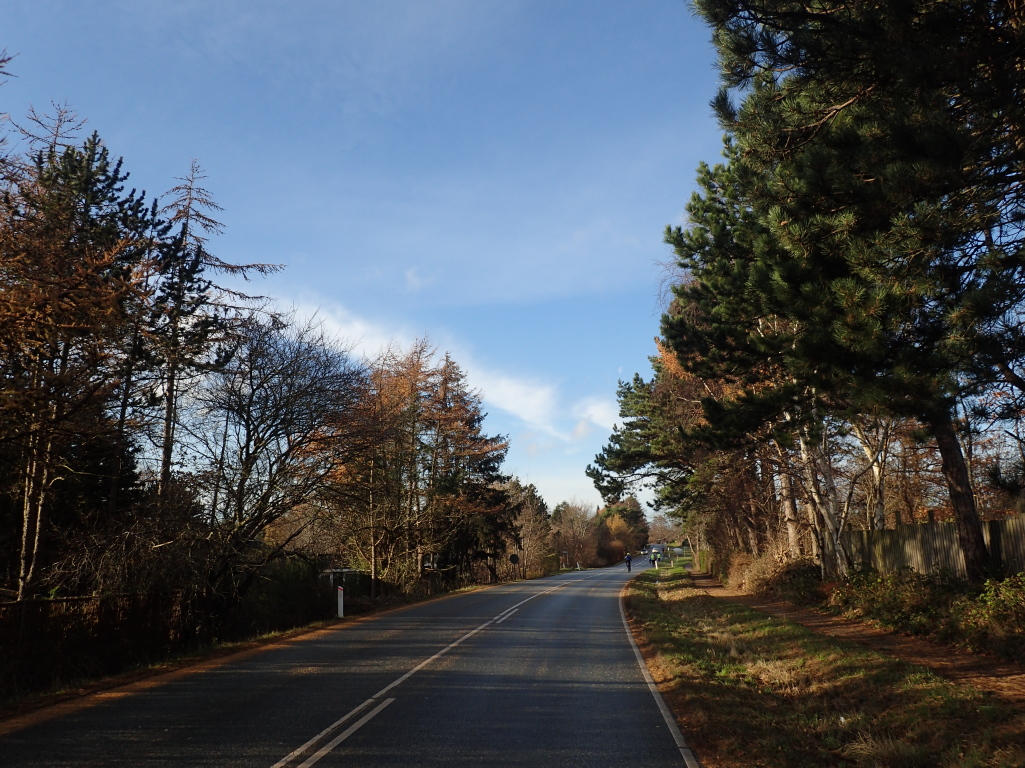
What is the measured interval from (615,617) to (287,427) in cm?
1098

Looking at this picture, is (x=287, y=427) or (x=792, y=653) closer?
(x=792, y=653)

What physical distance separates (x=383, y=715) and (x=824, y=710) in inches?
206

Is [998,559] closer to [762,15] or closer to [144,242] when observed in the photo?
[762,15]

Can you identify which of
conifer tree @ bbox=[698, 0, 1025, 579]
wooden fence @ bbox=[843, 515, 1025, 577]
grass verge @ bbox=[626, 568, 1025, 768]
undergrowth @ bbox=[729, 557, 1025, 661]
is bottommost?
grass verge @ bbox=[626, 568, 1025, 768]

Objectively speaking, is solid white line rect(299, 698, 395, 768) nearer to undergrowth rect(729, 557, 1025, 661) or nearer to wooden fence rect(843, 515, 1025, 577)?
undergrowth rect(729, 557, 1025, 661)

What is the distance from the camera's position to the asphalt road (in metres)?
6.51

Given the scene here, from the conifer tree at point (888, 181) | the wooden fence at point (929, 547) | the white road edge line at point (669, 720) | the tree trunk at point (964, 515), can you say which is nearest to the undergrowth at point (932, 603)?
the tree trunk at point (964, 515)

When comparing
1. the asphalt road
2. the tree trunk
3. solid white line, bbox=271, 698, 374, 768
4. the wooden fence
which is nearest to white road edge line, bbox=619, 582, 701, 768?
the asphalt road

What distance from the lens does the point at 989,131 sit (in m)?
7.48

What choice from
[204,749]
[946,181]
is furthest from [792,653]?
[204,749]

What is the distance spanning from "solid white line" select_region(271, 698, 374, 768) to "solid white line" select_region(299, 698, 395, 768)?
14cm

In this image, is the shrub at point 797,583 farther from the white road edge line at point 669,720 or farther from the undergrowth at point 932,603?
the white road edge line at point 669,720

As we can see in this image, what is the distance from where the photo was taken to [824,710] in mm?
8703

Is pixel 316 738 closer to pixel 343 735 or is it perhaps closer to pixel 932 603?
pixel 343 735
